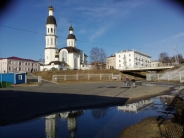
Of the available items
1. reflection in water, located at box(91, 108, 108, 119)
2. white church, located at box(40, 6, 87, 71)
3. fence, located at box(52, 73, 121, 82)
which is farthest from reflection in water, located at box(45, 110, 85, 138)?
white church, located at box(40, 6, 87, 71)

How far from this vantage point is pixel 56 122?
653 centimetres

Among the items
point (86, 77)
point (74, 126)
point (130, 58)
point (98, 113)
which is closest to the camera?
point (74, 126)

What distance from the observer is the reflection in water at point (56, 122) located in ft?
17.6

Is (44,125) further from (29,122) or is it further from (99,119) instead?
(99,119)

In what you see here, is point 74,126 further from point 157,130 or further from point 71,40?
point 71,40

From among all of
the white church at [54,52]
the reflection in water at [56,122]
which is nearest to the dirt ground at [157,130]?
the reflection in water at [56,122]

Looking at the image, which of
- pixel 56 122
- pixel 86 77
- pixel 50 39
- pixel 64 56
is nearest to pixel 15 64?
pixel 50 39

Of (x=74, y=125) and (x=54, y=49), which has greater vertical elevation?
(x=54, y=49)

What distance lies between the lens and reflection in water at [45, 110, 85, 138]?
5.36 metres

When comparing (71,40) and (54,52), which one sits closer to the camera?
(54,52)

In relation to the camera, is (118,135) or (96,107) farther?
(96,107)

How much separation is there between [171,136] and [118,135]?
1474mm

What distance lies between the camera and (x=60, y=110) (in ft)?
27.7

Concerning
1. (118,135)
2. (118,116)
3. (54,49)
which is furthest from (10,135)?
(54,49)
